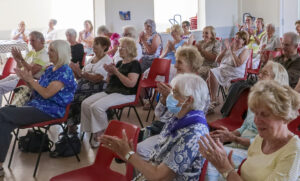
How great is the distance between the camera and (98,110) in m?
4.32

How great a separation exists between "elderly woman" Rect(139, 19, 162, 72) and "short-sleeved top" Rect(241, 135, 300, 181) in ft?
16.1

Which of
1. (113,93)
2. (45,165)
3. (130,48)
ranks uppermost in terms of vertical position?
(130,48)

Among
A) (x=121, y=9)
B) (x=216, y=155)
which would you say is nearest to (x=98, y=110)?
(x=216, y=155)

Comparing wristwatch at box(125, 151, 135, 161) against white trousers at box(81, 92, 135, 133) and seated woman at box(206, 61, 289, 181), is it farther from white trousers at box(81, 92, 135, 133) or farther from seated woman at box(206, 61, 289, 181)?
white trousers at box(81, 92, 135, 133)

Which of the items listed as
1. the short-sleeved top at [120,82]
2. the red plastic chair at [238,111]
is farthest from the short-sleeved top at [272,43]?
the red plastic chair at [238,111]

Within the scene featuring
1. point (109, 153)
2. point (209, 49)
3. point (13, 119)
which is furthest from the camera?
point (209, 49)

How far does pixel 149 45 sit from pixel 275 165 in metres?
5.44

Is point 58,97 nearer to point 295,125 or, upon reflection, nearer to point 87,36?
point 295,125

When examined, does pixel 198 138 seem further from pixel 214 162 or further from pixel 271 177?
pixel 271 177

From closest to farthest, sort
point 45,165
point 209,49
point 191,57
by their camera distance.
Result: point 191,57 → point 45,165 → point 209,49

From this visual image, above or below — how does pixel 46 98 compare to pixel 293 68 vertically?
below

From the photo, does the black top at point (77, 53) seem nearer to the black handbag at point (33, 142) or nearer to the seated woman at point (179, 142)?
the black handbag at point (33, 142)

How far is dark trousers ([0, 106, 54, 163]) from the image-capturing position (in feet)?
11.9

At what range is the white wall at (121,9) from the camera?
8.39 metres
